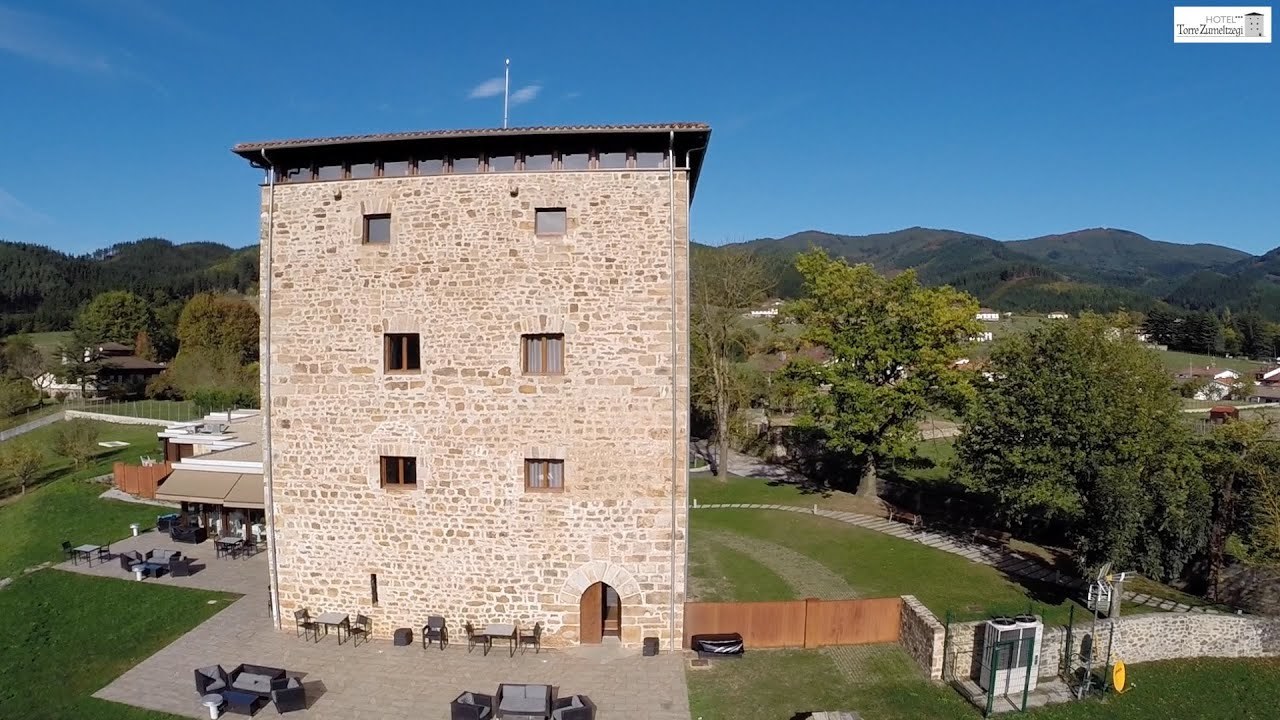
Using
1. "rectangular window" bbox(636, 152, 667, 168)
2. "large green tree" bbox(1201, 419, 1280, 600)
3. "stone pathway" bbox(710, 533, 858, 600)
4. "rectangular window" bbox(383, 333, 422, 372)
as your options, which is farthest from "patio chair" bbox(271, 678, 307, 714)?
"large green tree" bbox(1201, 419, 1280, 600)

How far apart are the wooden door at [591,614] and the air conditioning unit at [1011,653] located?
8044mm

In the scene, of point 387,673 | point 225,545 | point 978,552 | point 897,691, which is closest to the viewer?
point 897,691

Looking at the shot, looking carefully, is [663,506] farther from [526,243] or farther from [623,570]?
[526,243]

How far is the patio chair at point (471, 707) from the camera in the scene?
11.4m

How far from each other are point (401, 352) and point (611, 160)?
21.2ft

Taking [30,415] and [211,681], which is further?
[30,415]

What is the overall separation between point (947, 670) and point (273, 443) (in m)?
15.8

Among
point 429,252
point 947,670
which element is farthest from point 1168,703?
point 429,252

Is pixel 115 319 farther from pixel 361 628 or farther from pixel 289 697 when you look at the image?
pixel 289 697

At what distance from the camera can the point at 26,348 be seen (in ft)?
232

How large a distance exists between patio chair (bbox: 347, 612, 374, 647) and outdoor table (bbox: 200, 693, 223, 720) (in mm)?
3312

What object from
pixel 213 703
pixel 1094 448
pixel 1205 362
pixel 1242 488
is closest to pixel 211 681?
pixel 213 703

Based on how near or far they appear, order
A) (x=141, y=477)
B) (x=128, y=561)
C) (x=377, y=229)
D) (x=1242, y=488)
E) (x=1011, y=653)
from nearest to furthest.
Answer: (x=1011, y=653) < (x=377, y=229) < (x=1242, y=488) < (x=128, y=561) < (x=141, y=477)

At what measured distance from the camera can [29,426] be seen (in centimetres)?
4788
